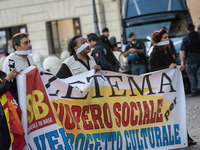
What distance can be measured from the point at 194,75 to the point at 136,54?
5.05ft

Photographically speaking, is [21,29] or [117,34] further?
[21,29]

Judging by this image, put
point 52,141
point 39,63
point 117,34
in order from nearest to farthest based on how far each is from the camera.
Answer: point 52,141 → point 39,63 → point 117,34

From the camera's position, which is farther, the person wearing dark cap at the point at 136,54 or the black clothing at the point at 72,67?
the person wearing dark cap at the point at 136,54

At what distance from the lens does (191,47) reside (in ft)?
40.9

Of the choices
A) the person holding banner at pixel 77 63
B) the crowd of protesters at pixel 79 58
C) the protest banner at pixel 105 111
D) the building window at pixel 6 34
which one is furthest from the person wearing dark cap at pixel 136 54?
the building window at pixel 6 34

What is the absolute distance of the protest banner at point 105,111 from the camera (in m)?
5.80

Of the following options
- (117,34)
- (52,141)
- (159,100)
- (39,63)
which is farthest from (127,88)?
(117,34)

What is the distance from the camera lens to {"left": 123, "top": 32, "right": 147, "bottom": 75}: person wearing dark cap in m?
12.7

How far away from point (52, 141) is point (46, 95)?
53 cm

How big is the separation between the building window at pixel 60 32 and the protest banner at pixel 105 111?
17043 mm

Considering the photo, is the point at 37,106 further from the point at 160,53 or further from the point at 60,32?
the point at 60,32

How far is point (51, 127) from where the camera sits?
5793 mm

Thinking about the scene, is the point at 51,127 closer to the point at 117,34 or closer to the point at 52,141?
the point at 52,141

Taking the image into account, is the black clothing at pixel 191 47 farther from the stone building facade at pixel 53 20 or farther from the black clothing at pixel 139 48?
the stone building facade at pixel 53 20
